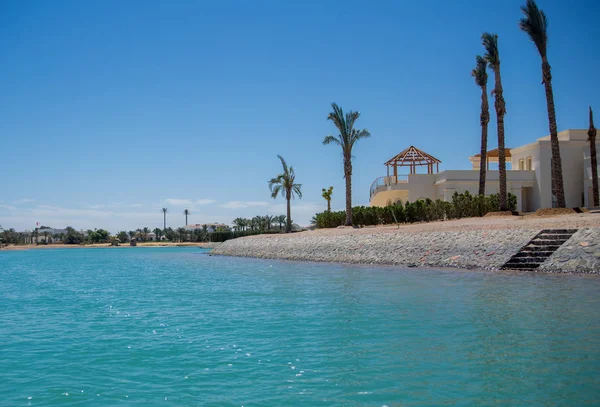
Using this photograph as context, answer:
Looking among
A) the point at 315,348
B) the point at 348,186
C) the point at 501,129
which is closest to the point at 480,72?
the point at 501,129

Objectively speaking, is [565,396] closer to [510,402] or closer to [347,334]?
[510,402]

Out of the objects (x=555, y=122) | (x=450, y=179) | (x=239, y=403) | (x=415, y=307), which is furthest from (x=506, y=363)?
(x=450, y=179)

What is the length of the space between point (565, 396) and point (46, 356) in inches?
291

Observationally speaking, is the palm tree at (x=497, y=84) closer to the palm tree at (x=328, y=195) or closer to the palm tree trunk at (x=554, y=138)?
the palm tree trunk at (x=554, y=138)

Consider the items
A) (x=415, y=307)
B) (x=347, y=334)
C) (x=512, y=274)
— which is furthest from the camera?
(x=512, y=274)

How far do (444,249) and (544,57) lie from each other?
1487 centimetres

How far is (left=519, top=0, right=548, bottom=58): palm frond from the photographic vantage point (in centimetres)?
2945

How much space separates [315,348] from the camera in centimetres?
795

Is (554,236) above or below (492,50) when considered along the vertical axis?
below

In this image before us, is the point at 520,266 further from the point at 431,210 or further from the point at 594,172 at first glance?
the point at 594,172

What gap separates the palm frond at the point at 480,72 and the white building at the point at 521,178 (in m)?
7.51

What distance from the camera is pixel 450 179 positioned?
41.5 meters

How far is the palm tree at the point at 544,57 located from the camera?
96.2ft

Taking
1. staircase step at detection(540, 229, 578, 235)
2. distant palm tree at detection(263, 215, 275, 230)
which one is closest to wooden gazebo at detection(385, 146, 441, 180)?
staircase step at detection(540, 229, 578, 235)
